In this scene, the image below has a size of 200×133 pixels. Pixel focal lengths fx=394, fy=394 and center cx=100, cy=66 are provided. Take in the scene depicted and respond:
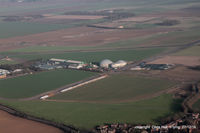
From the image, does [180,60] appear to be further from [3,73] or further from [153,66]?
[3,73]

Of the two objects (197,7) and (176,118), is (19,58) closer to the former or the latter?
(176,118)

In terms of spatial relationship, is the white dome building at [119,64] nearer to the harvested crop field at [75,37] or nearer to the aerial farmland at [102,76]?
the aerial farmland at [102,76]

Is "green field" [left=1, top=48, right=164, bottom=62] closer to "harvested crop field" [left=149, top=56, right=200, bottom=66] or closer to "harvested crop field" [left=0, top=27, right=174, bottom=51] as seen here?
"harvested crop field" [left=149, top=56, right=200, bottom=66]

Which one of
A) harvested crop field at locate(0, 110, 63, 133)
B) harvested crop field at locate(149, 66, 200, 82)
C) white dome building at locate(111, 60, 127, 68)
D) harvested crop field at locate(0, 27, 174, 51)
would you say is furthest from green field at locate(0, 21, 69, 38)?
harvested crop field at locate(0, 110, 63, 133)

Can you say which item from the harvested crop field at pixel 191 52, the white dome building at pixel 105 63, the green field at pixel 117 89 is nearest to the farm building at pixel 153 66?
the white dome building at pixel 105 63

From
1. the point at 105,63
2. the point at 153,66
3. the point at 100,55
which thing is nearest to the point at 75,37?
the point at 100,55
